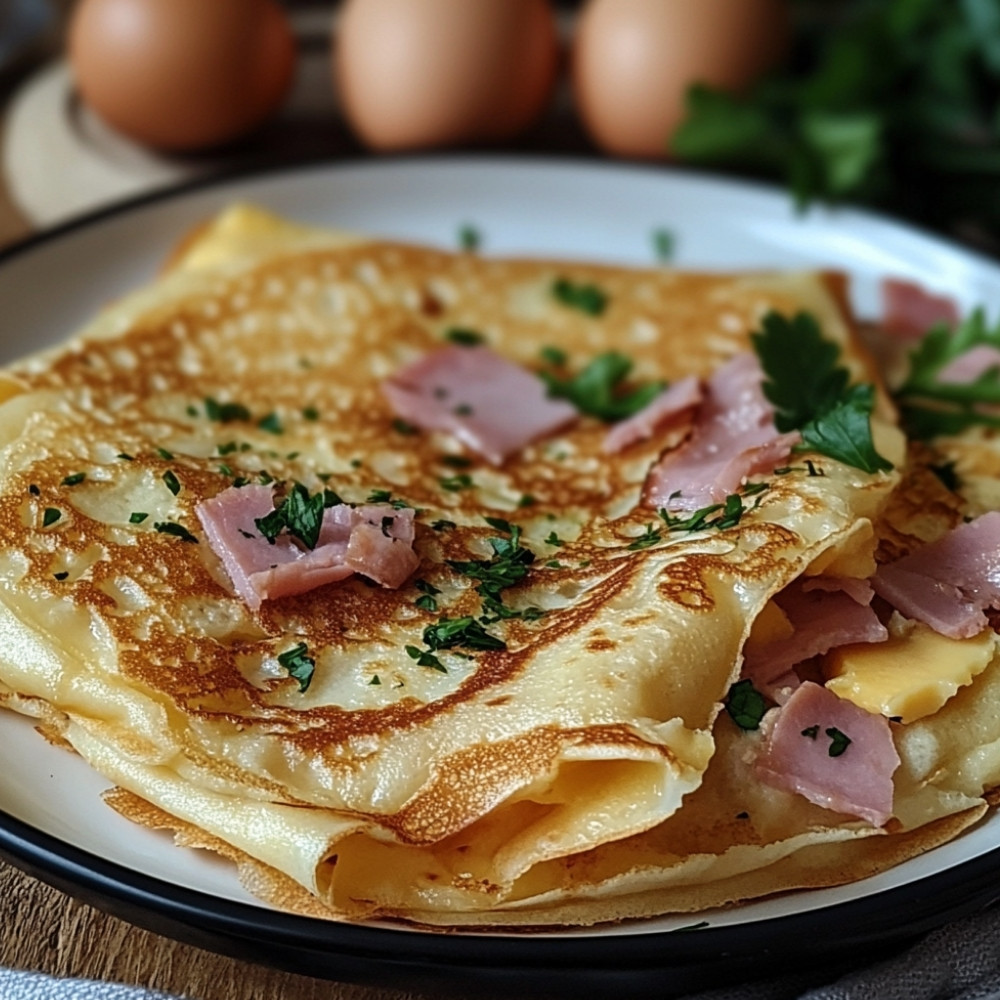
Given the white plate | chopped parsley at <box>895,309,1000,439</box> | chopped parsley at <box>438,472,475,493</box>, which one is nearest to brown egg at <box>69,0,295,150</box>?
the white plate

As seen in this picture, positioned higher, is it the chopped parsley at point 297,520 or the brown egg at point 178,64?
the brown egg at point 178,64

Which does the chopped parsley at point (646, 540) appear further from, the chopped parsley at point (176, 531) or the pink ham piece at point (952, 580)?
the chopped parsley at point (176, 531)

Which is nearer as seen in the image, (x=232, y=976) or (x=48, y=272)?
(x=232, y=976)

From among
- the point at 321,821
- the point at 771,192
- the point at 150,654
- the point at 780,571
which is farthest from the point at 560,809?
the point at 771,192

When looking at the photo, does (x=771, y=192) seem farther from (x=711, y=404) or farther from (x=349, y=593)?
(x=349, y=593)

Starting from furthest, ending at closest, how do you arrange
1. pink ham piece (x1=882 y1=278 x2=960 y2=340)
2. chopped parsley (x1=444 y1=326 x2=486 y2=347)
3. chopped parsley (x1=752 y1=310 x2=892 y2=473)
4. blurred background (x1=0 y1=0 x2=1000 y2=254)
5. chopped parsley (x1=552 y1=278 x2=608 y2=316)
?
blurred background (x1=0 y1=0 x2=1000 y2=254) → pink ham piece (x1=882 y1=278 x2=960 y2=340) → chopped parsley (x1=552 y1=278 x2=608 y2=316) → chopped parsley (x1=444 y1=326 x2=486 y2=347) → chopped parsley (x1=752 y1=310 x2=892 y2=473)

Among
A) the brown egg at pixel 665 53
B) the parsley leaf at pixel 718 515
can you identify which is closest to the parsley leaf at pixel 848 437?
the parsley leaf at pixel 718 515

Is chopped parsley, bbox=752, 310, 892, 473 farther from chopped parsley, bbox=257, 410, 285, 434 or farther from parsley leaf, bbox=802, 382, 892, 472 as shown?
chopped parsley, bbox=257, 410, 285, 434
